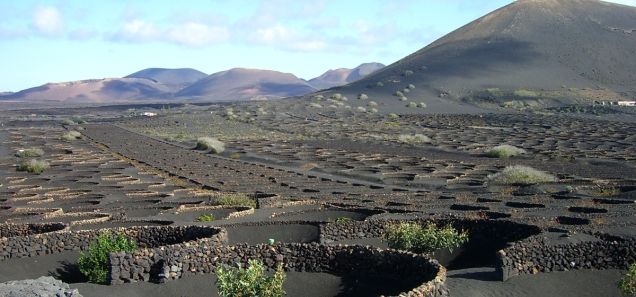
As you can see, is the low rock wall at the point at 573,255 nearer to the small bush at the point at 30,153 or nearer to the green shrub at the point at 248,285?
the green shrub at the point at 248,285

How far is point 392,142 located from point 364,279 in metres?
53.2

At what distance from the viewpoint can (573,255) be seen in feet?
61.7

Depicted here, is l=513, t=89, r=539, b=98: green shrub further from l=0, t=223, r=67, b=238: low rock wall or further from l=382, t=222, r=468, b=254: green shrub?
l=0, t=223, r=67, b=238: low rock wall

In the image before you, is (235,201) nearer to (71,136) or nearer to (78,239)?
(78,239)

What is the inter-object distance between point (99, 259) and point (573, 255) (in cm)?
1267

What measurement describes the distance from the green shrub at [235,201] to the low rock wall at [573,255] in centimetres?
1472

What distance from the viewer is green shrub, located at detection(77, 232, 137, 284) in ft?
61.5

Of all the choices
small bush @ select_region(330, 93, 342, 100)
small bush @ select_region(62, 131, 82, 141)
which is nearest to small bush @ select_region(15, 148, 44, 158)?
small bush @ select_region(62, 131, 82, 141)

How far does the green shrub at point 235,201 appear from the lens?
3131 cm

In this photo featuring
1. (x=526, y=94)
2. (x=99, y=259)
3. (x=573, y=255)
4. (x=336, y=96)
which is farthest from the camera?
(x=336, y=96)

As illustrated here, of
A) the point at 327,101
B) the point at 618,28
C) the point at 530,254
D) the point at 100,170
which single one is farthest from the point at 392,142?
the point at 618,28

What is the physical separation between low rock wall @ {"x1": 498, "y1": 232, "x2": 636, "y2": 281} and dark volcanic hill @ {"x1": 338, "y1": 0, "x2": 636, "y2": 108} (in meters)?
102

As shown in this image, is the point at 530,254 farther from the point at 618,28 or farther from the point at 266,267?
the point at 618,28

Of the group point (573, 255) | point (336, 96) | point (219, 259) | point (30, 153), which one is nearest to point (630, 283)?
point (573, 255)
